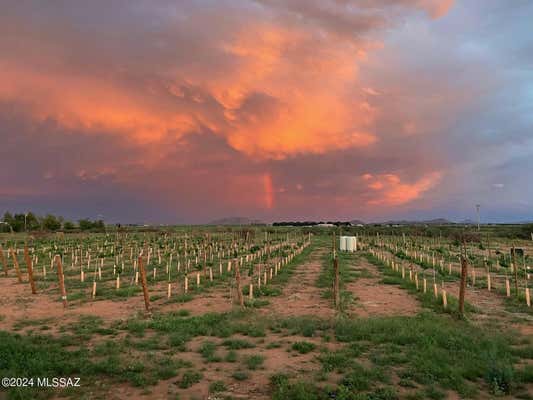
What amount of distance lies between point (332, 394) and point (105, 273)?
23.3 metres

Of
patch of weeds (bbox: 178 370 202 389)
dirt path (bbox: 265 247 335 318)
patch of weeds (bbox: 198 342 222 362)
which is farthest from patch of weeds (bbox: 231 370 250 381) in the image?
dirt path (bbox: 265 247 335 318)

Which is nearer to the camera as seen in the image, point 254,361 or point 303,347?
point 254,361

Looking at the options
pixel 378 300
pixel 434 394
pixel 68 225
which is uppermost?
pixel 68 225

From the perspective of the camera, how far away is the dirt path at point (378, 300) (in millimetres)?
14930

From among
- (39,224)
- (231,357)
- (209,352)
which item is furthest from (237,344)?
→ (39,224)

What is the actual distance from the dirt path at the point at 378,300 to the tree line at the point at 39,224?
282 ft

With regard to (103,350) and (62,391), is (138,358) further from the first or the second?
(62,391)

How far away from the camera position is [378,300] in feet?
56.2

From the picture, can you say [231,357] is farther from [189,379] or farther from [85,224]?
[85,224]

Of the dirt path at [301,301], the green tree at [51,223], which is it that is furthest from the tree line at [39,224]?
the dirt path at [301,301]

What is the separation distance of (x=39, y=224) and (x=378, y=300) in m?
97.7

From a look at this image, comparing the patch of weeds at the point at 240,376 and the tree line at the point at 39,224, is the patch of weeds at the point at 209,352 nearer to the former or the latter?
the patch of weeds at the point at 240,376

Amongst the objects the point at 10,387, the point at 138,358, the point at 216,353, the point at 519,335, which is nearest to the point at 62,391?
the point at 10,387

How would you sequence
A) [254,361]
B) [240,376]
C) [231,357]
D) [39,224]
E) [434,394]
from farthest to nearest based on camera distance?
[39,224], [231,357], [254,361], [240,376], [434,394]
